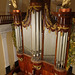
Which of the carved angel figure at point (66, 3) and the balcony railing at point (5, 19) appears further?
the balcony railing at point (5, 19)

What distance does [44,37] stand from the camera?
11.7 feet

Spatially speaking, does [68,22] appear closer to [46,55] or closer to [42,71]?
[46,55]

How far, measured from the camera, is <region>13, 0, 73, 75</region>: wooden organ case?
2914 millimetres

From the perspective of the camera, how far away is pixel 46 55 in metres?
3.74

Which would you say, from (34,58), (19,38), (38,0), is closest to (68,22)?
(38,0)

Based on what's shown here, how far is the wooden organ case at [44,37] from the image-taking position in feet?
9.56

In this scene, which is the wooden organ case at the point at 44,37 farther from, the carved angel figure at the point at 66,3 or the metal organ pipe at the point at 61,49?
the carved angel figure at the point at 66,3

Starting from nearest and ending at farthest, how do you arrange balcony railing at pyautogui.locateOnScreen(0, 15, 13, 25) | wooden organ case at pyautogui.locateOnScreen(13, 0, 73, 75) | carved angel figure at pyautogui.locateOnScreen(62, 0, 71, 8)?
carved angel figure at pyautogui.locateOnScreen(62, 0, 71, 8)
wooden organ case at pyautogui.locateOnScreen(13, 0, 73, 75)
balcony railing at pyautogui.locateOnScreen(0, 15, 13, 25)

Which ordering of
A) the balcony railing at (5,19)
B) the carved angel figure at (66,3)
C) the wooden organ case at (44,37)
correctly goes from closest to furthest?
1. the carved angel figure at (66,3)
2. the wooden organ case at (44,37)
3. the balcony railing at (5,19)

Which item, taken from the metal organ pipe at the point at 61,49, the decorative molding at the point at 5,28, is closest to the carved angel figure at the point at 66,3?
the metal organ pipe at the point at 61,49

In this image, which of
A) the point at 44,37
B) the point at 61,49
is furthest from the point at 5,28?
the point at 61,49

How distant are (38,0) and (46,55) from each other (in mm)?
2080

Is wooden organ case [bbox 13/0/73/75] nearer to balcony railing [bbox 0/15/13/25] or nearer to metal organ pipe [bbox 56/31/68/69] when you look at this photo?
metal organ pipe [bbox 56/31/68/69]

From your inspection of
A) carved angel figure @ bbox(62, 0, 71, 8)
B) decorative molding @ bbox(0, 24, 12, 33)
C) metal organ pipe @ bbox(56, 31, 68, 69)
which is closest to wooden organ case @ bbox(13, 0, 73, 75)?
metal organ pipe @ bbox(56, 31, 68, 69)
